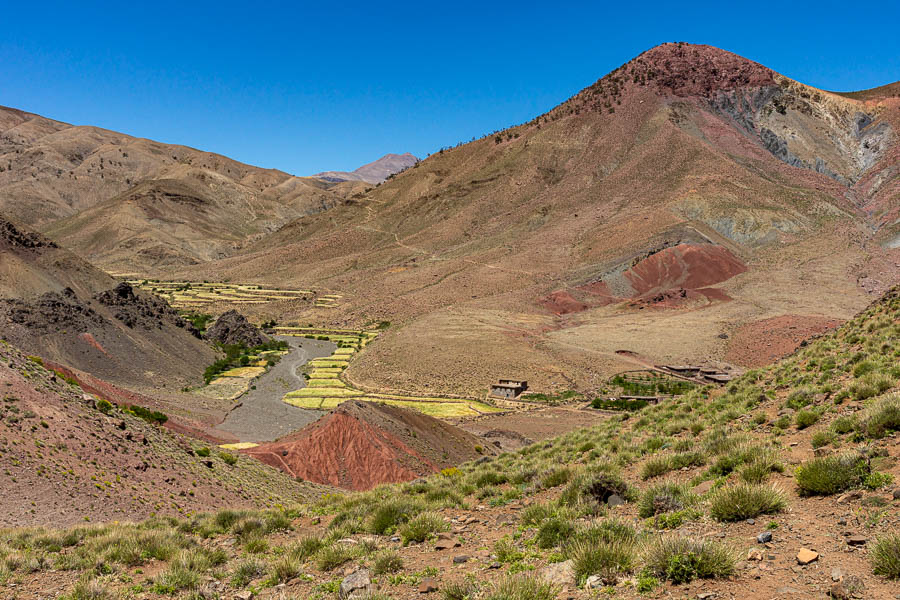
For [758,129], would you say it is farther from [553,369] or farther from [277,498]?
[277,498]

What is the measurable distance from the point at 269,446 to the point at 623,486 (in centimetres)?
2125

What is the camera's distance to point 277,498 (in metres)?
19.8

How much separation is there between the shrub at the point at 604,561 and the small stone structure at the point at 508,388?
37.7 m

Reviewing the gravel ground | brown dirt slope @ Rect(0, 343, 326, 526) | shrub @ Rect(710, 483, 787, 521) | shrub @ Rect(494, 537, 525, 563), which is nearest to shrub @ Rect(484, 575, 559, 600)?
shrub @ Rect(494, 537, 525, 563)

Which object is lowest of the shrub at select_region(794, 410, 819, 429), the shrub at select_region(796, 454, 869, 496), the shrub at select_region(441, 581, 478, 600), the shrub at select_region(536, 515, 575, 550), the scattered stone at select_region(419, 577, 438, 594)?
the scattered stone at select_region(419, 577, 438, 594)

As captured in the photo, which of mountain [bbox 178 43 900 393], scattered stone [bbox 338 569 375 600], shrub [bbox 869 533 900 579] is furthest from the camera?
mountain [bbox 178 43 900 393]

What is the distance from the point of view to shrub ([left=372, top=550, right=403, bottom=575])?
765cm

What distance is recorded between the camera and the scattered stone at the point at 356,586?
6972mm

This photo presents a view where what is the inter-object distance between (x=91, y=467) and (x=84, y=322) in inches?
1255

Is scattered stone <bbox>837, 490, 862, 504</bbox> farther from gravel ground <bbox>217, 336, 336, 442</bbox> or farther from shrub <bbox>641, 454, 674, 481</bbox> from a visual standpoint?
gravel ground <bbox>217, 336, 336, 442</bbox>

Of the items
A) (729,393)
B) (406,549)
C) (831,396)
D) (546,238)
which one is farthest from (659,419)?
(546,238)

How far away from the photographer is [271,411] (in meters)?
40.6

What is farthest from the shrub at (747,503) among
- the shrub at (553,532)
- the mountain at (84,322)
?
the mountain at (84,322)

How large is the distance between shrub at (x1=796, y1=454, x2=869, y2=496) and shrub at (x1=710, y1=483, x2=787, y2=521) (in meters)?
0.46
